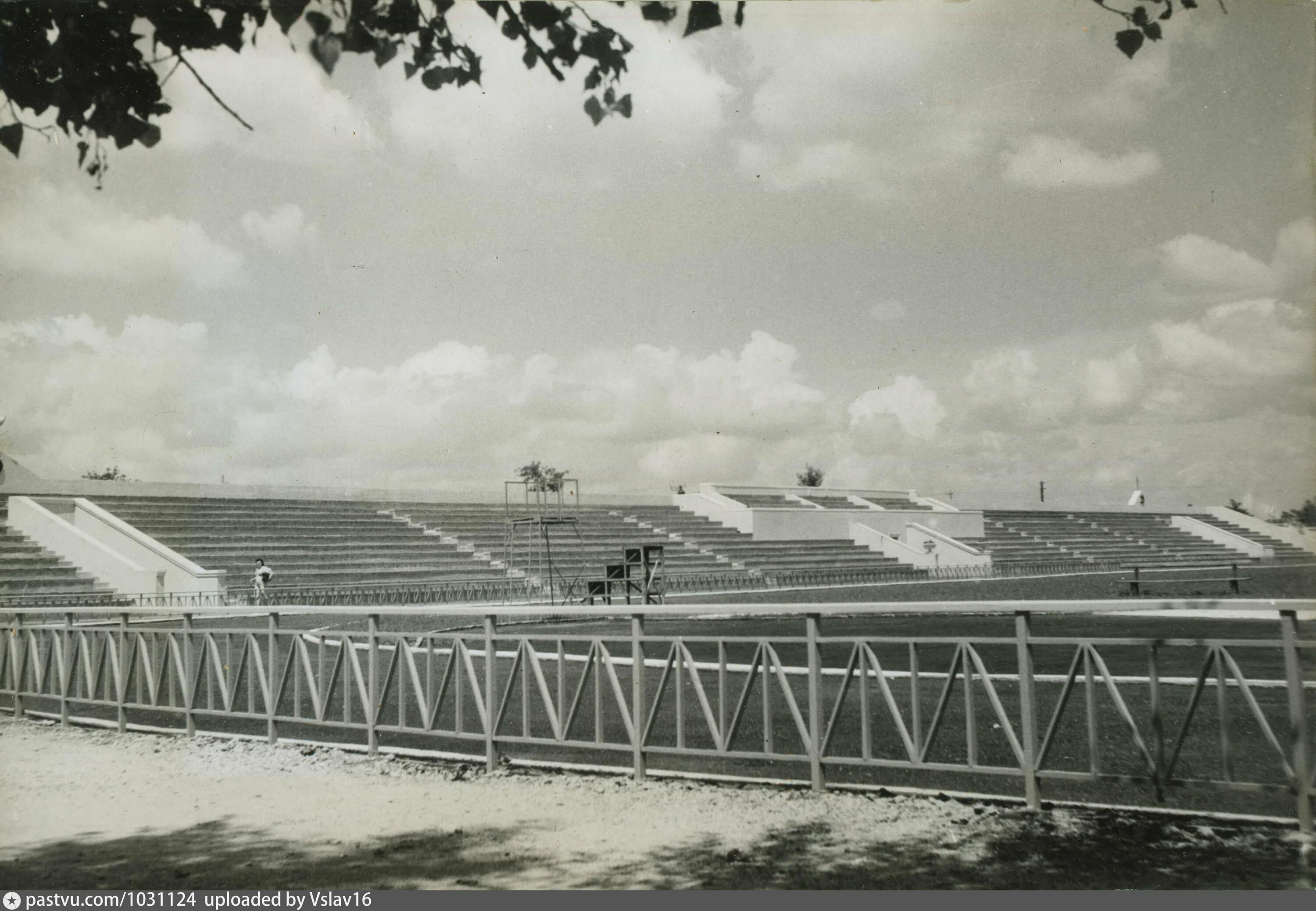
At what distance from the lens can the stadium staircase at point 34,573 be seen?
20.9 meters

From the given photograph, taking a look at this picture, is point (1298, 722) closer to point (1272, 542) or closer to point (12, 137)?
point (12, 137)

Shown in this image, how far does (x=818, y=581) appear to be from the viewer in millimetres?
34312

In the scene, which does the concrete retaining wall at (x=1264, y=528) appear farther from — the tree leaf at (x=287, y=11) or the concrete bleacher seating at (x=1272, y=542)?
the tree leaf at (x=287, y=11)

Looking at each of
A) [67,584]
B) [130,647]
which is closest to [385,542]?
[67,584]

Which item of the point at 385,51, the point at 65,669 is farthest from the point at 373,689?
the point at 385,51

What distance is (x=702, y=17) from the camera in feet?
17.7

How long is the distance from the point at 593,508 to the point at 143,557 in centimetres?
1973

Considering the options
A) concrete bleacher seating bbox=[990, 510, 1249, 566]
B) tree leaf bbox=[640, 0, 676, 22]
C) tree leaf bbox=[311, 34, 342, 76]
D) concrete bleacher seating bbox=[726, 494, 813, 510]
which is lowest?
concrete bleacher seating bbox=[990, 510, 1249, 566]

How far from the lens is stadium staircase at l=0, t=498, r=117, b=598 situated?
20891mm

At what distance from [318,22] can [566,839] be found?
4019 millimetres

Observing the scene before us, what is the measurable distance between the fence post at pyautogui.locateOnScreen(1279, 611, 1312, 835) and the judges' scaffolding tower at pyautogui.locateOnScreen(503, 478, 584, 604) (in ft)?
67.5

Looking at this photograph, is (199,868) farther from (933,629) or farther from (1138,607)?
(933,629)

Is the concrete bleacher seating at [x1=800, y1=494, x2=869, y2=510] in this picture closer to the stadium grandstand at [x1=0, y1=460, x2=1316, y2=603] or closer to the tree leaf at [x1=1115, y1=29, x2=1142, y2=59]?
the stadium grandstand at [x1=0, y1=460, x2=1316, y2=603]

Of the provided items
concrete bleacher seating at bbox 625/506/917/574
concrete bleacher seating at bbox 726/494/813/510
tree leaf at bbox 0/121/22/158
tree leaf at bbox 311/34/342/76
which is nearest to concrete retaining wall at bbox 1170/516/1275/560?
concrete bleacher seating at bbox 625/506/917/574
